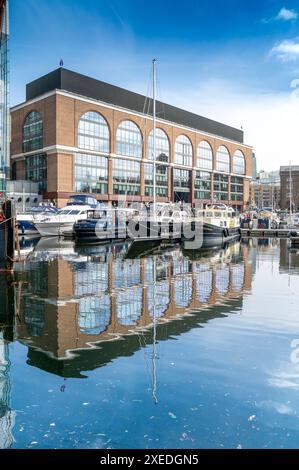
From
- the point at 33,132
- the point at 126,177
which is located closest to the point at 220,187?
the point at 126,177

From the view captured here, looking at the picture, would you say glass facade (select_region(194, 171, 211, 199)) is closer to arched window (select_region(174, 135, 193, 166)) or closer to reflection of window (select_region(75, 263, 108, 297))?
arched window (select_region(174, 135, 193, 166))

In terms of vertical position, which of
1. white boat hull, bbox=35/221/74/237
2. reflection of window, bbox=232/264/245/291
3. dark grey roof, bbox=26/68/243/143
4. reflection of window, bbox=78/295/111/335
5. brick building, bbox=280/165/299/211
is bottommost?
reflection of window, bbox=78/295/111/335

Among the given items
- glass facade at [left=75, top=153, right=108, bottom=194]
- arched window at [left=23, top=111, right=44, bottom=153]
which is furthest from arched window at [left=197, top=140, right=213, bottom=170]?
arched window at [left=23, top=111, right=44, bottom=153]

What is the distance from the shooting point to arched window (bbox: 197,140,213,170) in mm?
87688

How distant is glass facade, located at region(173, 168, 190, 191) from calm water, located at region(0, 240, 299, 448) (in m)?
67.1

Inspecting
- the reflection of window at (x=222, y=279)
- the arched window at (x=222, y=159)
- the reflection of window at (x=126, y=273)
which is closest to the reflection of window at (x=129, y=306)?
the reflection of window at (x=126, y=273)

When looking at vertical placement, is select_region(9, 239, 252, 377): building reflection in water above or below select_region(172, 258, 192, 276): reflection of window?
below

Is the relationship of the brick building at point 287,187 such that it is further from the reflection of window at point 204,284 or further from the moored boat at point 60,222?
the reflection of window at point 204,284

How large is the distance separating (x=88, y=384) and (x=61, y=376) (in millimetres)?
658

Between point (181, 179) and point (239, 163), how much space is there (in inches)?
950

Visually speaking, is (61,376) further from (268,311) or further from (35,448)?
(268,311)

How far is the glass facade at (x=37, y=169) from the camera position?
6500cm

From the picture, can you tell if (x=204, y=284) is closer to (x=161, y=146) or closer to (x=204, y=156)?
(x=161, y=146)

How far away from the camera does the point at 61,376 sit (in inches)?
289
